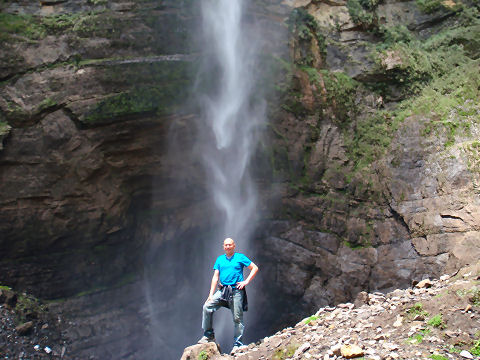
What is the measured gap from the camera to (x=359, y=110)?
12.4 meters

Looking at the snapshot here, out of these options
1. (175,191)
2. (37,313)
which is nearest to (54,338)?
(37,313)

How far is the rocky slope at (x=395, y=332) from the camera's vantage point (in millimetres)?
5066

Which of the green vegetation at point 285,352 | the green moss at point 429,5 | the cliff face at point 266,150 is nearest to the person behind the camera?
the green vegetation at point 285,352

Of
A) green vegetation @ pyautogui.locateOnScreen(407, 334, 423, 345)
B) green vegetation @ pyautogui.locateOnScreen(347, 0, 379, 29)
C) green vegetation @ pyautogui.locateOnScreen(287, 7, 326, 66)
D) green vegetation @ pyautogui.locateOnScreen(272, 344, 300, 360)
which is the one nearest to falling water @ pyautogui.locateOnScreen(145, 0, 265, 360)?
green vegetation @ pyautogui.locateOnScreen(287, 7, 326, 66)

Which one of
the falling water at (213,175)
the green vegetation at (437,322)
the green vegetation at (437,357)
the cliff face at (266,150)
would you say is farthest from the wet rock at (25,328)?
the green vegetation at (437,357)

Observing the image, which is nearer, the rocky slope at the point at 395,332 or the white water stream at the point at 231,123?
the rocky slope at the point at 395,332

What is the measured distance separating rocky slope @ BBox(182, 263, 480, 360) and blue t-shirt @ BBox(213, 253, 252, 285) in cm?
100

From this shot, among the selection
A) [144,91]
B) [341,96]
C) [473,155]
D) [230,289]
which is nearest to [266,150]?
[341,96]

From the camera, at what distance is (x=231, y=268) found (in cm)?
672

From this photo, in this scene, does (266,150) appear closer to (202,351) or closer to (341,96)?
(341,96)

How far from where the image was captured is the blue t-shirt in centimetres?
670

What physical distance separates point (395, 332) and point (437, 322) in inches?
20.5

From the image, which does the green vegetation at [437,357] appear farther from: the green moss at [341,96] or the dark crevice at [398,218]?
the green moss at [341,96]

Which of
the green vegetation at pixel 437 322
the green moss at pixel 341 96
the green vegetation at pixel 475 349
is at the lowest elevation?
the green vegetation at pixel 475 349
